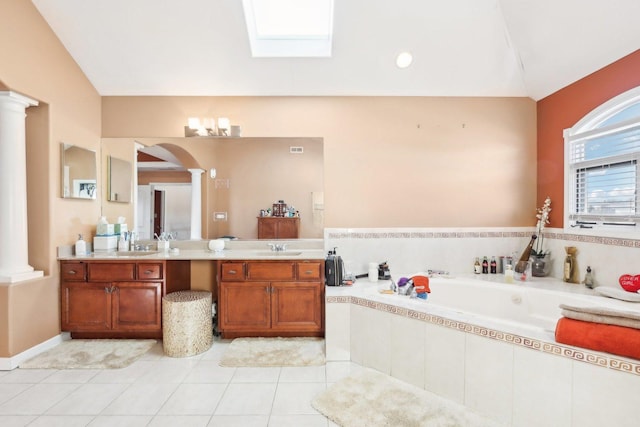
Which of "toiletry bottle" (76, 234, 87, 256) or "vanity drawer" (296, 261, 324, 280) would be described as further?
"toiletry bottle" (76, 234, 87, 256)

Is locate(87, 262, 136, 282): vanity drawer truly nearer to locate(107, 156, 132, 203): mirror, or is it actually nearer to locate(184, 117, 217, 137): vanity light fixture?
locate(107, 156, 132, 203): mirror

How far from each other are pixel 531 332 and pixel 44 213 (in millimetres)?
3831

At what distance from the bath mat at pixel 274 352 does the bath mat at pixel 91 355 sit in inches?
32.0

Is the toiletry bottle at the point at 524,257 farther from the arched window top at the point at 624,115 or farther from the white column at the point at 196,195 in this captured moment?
the white column at the point at 196,195

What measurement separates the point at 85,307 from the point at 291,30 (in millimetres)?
3230

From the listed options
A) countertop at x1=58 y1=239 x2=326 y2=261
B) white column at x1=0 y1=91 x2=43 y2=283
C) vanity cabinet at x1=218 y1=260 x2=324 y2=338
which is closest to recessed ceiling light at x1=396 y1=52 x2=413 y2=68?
countertop at x1=58 y1=239 x2=326 y2=261

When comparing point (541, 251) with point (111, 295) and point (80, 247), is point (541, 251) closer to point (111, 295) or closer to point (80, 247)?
point (111, 295)

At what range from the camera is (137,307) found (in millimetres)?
2844

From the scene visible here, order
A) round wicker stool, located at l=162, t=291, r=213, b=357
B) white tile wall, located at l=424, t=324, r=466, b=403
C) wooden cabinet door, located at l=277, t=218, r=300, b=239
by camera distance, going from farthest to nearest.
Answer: wooden cabinet door, located at l=277, t=218, r=300, b=239, round wicker stool, located at l=162, t=291, r=213, b=357, white tile wall, located at l=424, t=324, r=466, b=403

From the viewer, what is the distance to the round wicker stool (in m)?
2.65

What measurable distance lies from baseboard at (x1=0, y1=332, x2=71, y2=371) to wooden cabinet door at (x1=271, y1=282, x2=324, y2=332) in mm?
1960

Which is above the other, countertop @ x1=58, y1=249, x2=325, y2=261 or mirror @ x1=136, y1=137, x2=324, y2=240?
mirror @ x1=136, y1=137, x2=324, y2=240

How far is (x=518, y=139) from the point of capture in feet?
11.0

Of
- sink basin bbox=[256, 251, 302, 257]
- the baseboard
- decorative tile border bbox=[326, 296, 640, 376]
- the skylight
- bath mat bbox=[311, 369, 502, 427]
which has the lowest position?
bath mat bbox=[311, 369, 502, 427]
